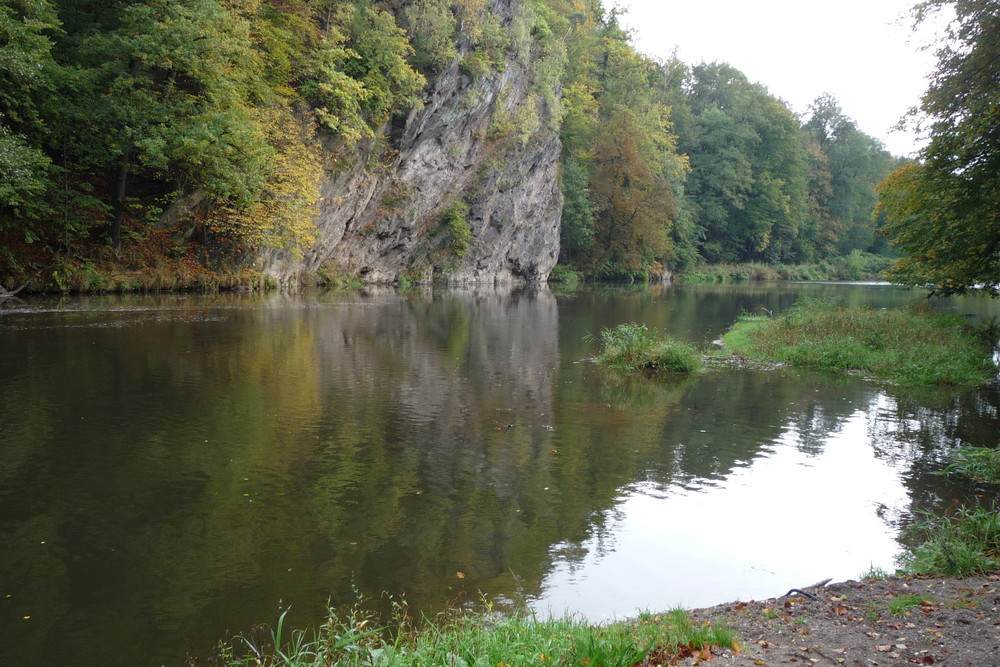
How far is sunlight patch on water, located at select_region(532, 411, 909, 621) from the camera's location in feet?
20.8

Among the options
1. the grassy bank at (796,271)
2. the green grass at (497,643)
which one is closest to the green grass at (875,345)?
the green grass at (497,643)

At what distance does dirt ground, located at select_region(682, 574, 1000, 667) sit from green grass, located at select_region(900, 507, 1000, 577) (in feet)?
1.13

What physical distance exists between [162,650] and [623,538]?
174 inches

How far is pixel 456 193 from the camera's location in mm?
54156

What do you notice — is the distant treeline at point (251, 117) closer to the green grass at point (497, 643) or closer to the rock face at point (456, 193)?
the rock face at point (456, 193)

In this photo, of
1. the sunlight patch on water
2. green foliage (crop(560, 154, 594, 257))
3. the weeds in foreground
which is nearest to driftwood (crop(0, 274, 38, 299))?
the sunlight patch on water

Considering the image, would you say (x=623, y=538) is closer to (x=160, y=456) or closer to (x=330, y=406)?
(x=160, y=456)

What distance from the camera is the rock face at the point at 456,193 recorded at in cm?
4484

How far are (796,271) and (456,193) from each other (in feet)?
168

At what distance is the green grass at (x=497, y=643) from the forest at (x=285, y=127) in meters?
14.7

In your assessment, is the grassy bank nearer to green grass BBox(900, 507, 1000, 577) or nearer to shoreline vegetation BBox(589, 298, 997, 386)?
shoreline vegetation BBox(589, 298, 997, 386)

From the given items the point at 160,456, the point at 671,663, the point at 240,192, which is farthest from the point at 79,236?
the point at 671,663

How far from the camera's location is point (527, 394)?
14.6 meters

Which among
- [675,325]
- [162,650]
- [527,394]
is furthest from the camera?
[675,325]
